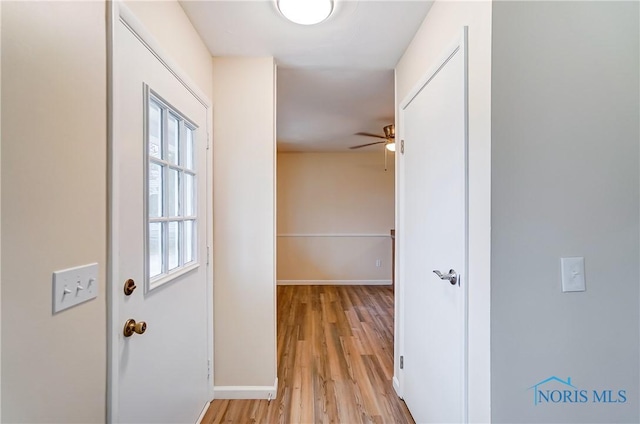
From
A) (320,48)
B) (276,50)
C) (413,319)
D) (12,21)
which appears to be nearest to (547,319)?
(413,319)

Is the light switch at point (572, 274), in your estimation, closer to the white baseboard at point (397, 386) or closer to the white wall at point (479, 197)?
the white wall at point (479, 197)

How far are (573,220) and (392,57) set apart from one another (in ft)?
4.75

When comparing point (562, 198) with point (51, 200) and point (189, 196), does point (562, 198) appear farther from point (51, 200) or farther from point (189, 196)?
point (189, 196)

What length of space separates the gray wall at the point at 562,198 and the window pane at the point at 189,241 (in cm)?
140

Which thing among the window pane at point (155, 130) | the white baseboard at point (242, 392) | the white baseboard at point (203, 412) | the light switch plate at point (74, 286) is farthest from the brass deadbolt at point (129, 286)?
the white baseboard at point (242, 392)

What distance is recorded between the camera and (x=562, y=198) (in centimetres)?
91

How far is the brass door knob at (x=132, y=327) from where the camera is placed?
→ 0.99 metres

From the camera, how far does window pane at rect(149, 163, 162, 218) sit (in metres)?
1.18

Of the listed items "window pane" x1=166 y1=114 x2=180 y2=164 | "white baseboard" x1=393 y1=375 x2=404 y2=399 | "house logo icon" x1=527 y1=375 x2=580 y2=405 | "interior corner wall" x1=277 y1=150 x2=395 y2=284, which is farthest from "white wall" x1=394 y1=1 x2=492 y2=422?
"interior corner wall" x1=277 y1=150 x2=395 y2=284

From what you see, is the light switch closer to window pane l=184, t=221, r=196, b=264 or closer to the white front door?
the white front door

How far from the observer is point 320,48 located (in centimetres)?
174

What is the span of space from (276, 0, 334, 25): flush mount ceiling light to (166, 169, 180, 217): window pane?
95 cm

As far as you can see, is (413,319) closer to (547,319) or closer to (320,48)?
(547,319)

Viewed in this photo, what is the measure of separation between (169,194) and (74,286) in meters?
0.62
